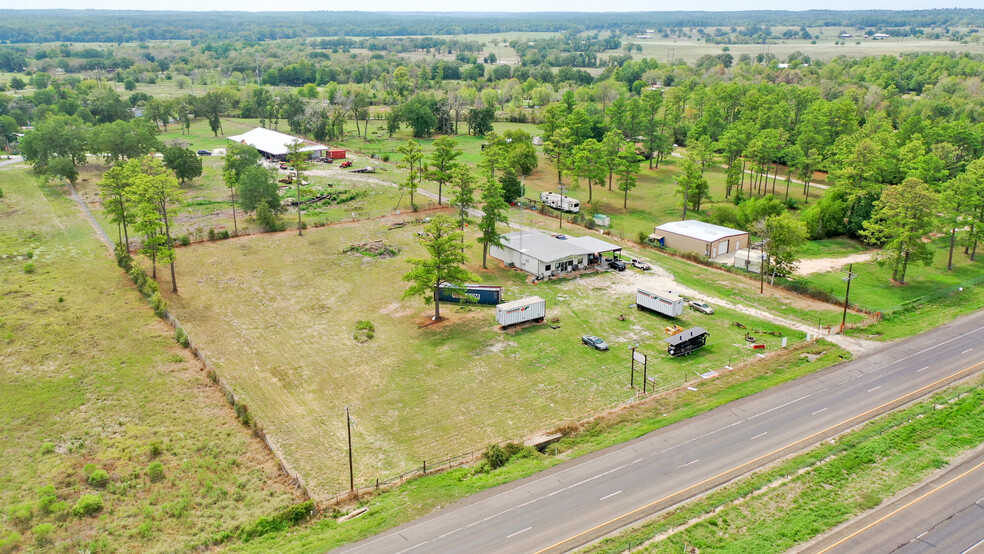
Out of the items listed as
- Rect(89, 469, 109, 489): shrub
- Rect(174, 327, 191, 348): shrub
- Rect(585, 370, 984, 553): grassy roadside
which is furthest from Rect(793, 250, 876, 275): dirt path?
Rect(89, 469, 109, 489): shrub

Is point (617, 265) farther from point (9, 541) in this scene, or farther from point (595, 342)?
point (9, 541)

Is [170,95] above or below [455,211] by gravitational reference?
above

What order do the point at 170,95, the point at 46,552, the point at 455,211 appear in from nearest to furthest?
1. the point at 46,552
2. the point at 455,211
3. the point at 170,95

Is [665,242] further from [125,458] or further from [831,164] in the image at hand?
[125,458]

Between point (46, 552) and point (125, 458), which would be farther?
point (125, 458)

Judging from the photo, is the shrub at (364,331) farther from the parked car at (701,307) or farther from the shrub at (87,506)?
the parked car at (701,307)

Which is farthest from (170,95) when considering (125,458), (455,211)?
(125,458)

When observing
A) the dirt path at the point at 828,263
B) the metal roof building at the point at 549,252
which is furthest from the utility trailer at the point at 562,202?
the dirt path at the point at 828,263
